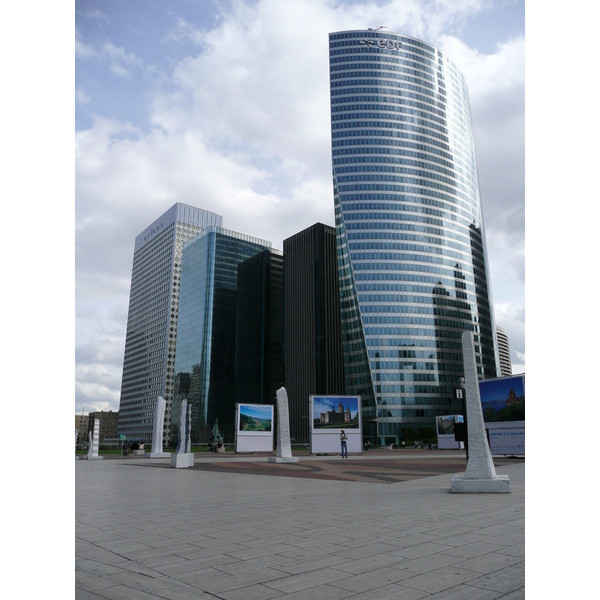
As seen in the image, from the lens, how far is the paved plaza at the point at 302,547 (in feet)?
13.9

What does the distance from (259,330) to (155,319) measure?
5619 cm

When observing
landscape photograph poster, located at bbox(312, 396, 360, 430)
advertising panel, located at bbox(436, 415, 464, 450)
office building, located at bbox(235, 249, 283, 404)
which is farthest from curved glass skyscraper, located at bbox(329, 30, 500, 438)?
landscape photograph poster, located at bbox(312, 396, 360, 430)

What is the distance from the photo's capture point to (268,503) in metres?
10.4

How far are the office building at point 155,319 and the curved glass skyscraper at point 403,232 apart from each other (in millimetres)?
74950

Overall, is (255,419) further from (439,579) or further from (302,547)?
(439,579)

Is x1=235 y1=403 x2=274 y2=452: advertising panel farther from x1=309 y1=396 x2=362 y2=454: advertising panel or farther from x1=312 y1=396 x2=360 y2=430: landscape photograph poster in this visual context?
x1=312 y1=396 x2=360 y2=430: landscape photograph poster

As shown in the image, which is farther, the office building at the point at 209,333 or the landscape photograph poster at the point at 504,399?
the office building at the point at 209,333

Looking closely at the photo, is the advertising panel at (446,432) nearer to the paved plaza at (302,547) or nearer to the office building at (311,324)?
the paved plaza at (302,547)

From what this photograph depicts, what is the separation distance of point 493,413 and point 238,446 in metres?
20.2

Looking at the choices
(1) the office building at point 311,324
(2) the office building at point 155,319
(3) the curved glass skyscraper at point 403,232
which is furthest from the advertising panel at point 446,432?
→ (2) the office building at point 155,319

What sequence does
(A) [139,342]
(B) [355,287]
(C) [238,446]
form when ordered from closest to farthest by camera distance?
1. (C) [238,446]
2. (B) [355,287]
3. (A) [139,342]

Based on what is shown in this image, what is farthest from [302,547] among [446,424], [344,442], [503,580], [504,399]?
[446,424]
